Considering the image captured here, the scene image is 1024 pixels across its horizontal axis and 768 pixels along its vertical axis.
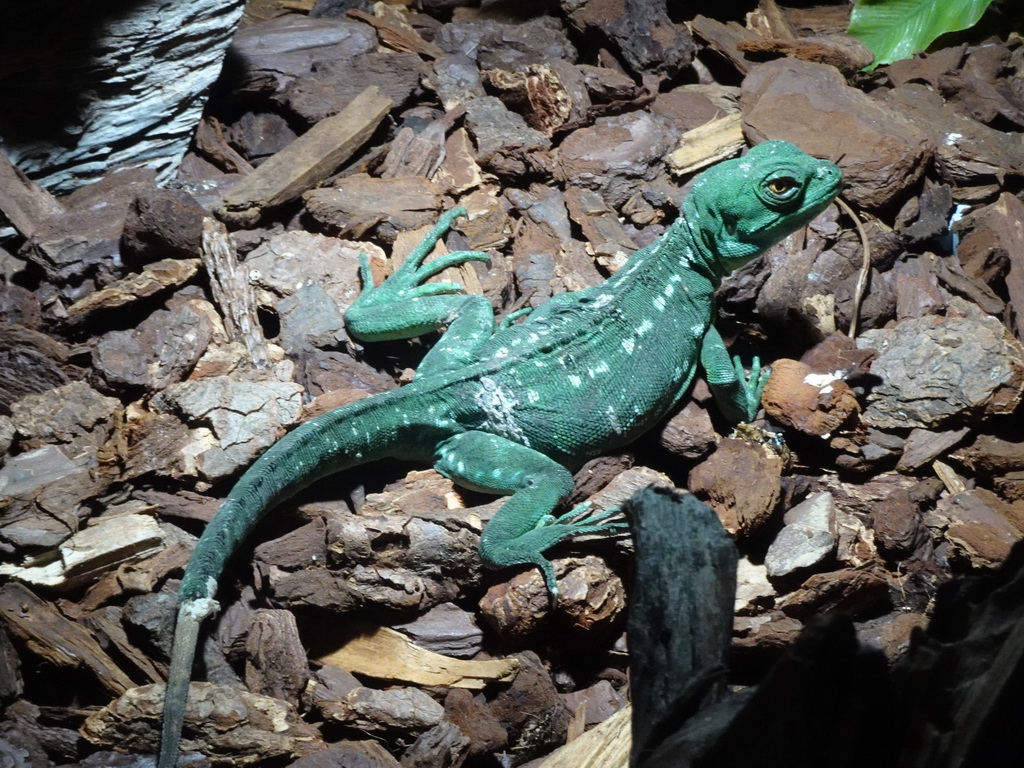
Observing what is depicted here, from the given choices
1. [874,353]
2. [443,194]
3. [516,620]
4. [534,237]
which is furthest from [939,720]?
[443,194]

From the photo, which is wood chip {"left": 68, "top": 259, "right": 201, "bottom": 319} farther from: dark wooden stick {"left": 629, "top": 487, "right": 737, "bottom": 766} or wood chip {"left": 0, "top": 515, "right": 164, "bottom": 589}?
dark wooden stick {"left": 629, "top": 487, "right": 737, "bottom": 766}

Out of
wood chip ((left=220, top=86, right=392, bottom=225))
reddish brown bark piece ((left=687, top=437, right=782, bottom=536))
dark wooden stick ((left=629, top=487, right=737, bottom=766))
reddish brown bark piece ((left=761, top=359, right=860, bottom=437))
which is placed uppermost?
wood chip ((left=220, top=86, right=392, bottom=225))

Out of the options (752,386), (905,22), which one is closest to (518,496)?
(752,386)

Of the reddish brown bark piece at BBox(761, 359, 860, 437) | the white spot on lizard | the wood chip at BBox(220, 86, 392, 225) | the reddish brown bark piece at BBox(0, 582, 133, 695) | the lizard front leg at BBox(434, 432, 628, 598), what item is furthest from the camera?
the wood chip at BBox(220, 86, 392, 225)

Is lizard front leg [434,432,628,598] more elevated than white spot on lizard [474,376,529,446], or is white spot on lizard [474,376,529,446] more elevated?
white spot on lizard [474,376,529,446]

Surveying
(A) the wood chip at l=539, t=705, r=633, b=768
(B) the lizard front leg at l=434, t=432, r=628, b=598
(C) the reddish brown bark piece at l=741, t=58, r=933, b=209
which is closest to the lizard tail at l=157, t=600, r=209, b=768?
(B) the lizard front leg at l=434, t=432, r=628, b=598

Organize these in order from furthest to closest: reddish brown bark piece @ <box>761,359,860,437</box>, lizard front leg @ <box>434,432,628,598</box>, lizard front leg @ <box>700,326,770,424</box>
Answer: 1. lizard front leg @ <box>700,326,770,424</box>
2. reddish brown bark piece @ <box>761,359,860,437</box>
3. lizard front leg @ <box>434,432,628,598</box>
